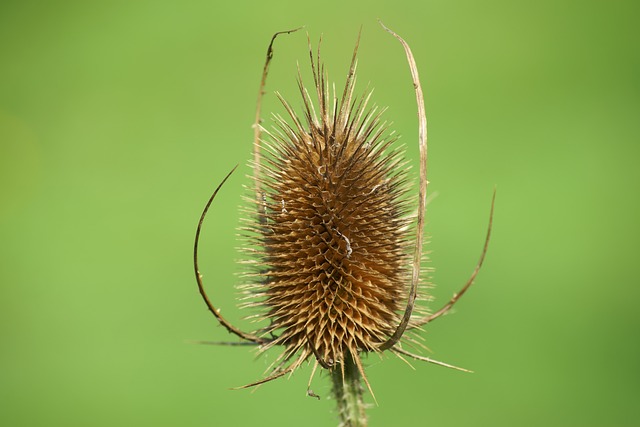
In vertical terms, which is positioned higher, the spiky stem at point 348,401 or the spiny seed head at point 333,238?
the spiny seed head at point 333,238

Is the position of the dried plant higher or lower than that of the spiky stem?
higher

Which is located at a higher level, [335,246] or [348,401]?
[335,246]

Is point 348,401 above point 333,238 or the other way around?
the other way around

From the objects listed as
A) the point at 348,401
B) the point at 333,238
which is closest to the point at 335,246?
the point at 333,238

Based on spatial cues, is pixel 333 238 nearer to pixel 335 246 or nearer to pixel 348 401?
pixel 335 246

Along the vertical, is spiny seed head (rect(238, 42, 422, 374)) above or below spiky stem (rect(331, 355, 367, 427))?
above

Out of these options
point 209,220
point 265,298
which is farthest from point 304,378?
point 265,298
